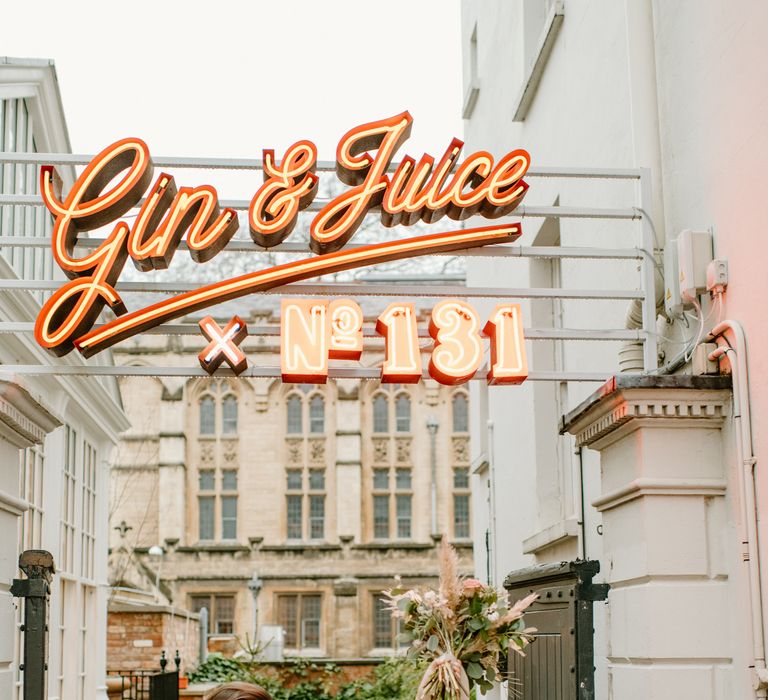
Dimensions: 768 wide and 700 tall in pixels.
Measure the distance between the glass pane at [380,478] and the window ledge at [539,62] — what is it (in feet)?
111

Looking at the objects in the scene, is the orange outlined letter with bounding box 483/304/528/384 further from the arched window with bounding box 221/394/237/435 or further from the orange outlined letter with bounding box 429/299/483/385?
the arched window with bounding box 221/394/237/435

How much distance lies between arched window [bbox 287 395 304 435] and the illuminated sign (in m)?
38.0

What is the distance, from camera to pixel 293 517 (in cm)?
4622

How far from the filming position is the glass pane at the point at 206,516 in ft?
151

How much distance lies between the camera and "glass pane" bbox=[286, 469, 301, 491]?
46.6 m

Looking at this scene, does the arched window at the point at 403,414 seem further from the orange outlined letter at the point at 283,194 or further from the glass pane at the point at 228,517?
the orange outlined letter at the point at 283,194

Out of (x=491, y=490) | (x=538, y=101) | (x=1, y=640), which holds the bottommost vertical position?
(x=1, y=640)

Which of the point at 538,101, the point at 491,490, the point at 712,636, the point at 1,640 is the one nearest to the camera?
the point at 712,636

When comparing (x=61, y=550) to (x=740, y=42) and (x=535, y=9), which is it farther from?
(x=740, y=42)

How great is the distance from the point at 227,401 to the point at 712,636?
134ft

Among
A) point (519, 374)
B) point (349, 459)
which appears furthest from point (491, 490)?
point (349, 459)

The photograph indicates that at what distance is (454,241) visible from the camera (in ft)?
28.8

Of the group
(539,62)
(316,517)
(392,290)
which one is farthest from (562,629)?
(316,517)

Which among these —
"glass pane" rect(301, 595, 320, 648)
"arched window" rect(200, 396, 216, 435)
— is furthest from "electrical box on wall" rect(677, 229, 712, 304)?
"arched window" rect(200, 396, 216, 435)
